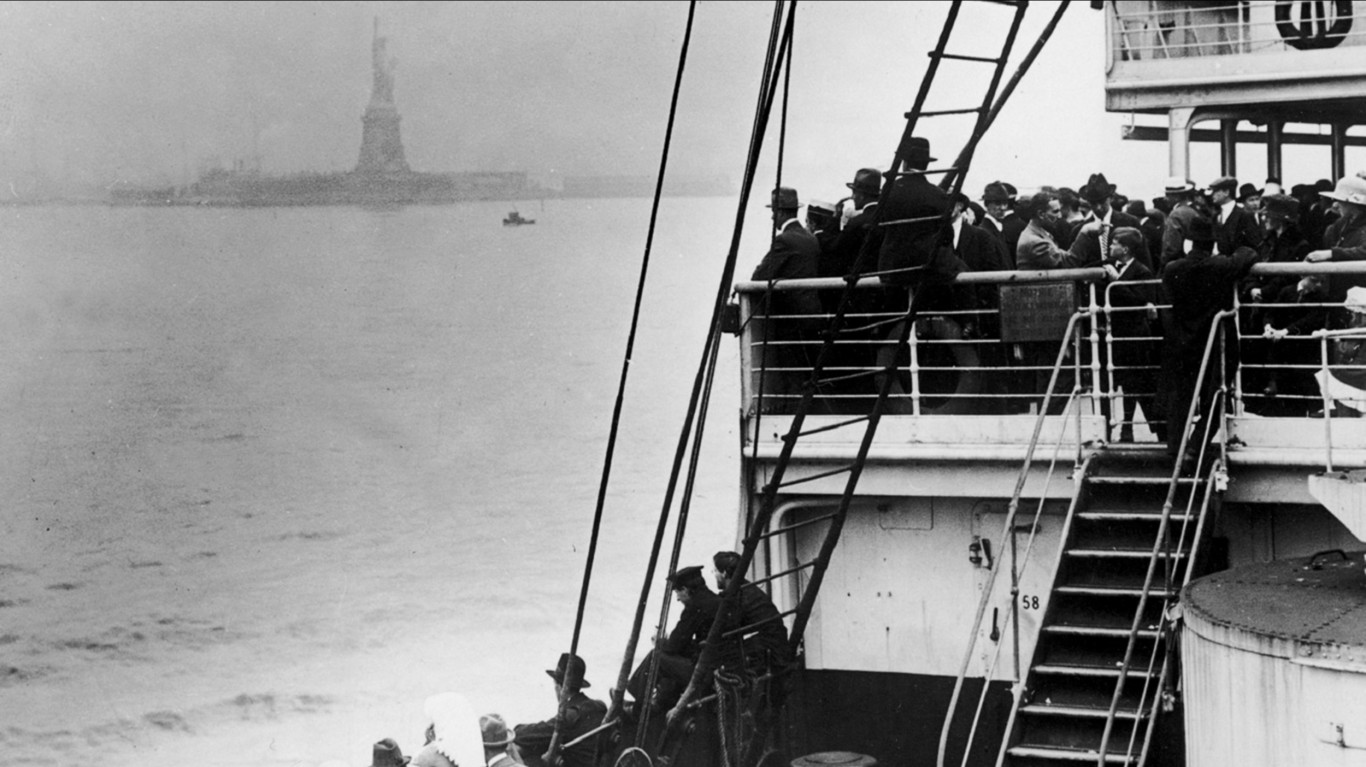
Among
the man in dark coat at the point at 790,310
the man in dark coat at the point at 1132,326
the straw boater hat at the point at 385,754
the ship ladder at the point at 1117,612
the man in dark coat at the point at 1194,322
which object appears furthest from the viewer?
the man in dark coat at the point at 790,310

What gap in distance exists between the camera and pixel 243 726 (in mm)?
31672

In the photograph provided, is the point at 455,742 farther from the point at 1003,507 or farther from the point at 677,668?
the point at 1003,507

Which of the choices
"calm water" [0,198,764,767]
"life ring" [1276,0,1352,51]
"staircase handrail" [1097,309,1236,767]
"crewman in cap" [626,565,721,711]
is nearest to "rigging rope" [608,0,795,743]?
"crewman in cap" [626,565,721,711]

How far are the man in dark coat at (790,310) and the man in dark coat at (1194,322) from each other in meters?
2.52

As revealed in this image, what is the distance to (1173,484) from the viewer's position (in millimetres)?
8617

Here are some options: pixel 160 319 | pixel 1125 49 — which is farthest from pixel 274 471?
pixel 1125 49

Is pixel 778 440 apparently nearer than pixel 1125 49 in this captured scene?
Yes

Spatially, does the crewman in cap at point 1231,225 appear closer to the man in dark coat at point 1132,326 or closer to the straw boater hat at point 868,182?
the man in dark coat at point 1132,326

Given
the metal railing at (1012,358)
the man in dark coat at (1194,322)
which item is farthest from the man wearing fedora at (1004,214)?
the man in dark coat at (1194,322)

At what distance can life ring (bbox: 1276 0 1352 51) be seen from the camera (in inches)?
575

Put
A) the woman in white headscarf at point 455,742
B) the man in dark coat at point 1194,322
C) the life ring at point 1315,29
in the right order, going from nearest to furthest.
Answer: the woman in white headscarf at point 455,742, the man in dark coat at point 1194,322, the life ring at point 1315,29

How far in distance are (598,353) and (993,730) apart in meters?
57.5

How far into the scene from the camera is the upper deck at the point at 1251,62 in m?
14.2

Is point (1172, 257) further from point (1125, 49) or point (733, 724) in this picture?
point (1125, 49)
